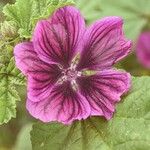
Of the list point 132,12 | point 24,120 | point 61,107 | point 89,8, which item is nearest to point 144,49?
point 132,12

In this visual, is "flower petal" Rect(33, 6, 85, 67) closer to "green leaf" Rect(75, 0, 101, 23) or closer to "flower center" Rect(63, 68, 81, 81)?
"flower center" Rect(63, 68, 81, 81)

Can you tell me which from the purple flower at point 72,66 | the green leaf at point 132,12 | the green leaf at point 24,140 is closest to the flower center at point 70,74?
the purple flower at point 72,66

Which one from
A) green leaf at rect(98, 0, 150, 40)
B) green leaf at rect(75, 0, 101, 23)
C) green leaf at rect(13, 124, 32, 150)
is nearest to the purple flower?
green leaf at rect(75, 0, 101, 23)

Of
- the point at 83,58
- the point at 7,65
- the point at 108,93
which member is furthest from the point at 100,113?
the point at 7,65

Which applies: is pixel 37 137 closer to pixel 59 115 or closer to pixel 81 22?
pixel 59 115

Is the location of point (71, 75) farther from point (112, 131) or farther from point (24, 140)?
point (24, 140)
